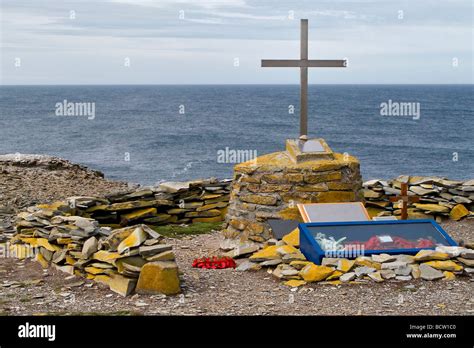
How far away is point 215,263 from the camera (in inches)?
436

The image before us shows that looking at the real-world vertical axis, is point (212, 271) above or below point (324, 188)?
below

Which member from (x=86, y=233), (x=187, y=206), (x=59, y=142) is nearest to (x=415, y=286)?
(x=86, y=233)

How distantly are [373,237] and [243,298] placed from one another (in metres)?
2.67

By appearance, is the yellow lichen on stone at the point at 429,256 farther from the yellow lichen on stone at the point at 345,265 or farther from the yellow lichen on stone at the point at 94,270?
the yellow lichen on stone at the point at 94,270

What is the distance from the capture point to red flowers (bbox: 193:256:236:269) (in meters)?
11.0

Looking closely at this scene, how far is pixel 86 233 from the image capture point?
10.7 metres

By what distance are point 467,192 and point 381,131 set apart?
205 ft

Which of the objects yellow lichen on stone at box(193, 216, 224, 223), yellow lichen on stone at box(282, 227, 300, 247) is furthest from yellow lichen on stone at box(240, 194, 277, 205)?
yellow lichen on stone at box(193, 216, 224, 223)

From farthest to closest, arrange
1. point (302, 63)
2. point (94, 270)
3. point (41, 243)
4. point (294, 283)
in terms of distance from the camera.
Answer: point (302, 63) < point (41, 243) < point (94, 270) < point (294, 283)

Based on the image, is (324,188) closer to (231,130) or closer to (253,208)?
(253,208)

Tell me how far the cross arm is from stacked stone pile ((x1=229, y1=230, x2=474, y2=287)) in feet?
15.1

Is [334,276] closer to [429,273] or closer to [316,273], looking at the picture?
[316,273]

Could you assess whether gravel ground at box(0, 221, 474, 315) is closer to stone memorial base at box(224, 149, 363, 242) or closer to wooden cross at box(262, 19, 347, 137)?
stone memorial base at box(224, 149, 363, 242)

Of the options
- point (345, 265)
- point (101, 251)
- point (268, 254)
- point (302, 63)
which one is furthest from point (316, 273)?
point (302, 63)
